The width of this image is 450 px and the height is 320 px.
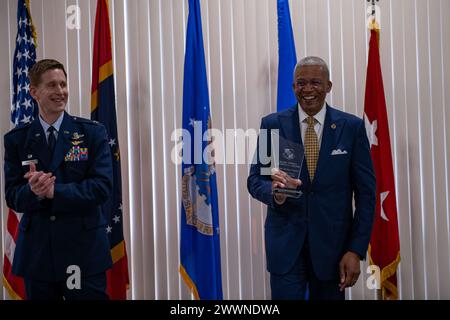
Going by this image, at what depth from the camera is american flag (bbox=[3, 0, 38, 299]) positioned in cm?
379

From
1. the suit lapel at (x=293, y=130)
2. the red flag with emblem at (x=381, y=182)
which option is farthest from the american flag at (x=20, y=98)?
the red flag with emblem at (x=381, y=182)

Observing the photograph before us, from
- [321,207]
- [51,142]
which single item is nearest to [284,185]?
[321,207]

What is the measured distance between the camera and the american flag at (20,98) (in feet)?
12.5

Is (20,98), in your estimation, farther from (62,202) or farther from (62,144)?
(62,202)

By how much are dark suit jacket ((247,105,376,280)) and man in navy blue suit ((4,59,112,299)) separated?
76 centimetres

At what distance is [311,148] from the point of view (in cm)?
258

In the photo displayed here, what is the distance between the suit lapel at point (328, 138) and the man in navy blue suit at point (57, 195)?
3.17 feet

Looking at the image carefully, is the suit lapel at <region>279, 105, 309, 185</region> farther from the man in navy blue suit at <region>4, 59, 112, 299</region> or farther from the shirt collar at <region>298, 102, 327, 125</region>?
the man in navy blue suit at <region>4, 59, 112, 299</region>

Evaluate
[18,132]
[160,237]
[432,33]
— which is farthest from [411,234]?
[18,132]

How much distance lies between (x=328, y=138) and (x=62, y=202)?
1210mm

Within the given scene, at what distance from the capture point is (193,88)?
12.8 ft

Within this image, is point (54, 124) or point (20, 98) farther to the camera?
point (20, 98)

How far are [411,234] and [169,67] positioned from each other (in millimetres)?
2166

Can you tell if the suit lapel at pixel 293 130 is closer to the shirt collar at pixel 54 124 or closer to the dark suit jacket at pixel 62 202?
the dark suit jacket at pixel 62 202
